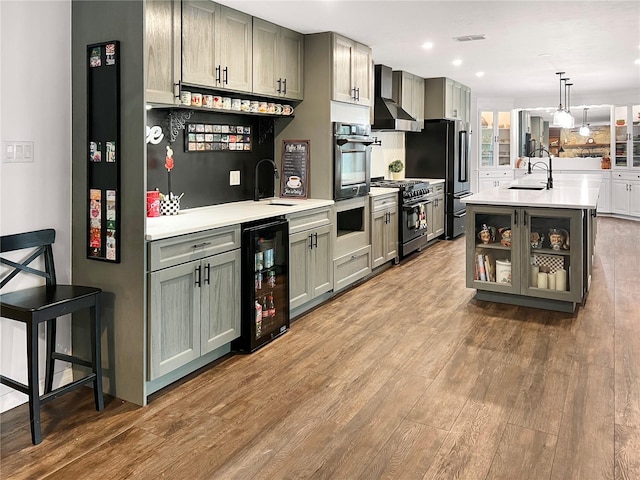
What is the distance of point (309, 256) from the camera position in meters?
4.29

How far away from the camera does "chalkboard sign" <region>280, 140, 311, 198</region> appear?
471 centimetres

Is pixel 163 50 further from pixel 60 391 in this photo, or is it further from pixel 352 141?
pixel 352 141

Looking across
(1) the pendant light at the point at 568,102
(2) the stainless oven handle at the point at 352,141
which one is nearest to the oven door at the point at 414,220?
(2) the stainless oven handle at the point at 352,141

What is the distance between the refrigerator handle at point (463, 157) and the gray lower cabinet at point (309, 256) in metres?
4.00

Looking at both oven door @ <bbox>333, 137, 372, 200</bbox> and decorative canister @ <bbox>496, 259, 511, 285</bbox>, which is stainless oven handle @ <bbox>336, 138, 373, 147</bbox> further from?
decorative canister @ <bbox>496, 259, 511, 285</bbox>

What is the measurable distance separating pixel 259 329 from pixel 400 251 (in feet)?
10.1

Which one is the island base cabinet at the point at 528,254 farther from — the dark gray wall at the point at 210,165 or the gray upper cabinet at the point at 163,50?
the gray upper cabinet at the point at 163,50

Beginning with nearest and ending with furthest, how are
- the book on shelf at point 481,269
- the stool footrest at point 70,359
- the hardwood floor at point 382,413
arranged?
the hardwood floor at point 382,413 < the stool footrest at point 70,359 < the book on shelf at point 481,269

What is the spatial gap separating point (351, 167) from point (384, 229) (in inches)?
42.4

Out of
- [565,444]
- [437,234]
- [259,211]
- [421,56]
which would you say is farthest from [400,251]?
[565,444]

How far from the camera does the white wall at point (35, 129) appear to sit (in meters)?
2.64

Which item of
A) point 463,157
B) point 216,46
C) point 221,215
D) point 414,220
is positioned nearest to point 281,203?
point 221,215

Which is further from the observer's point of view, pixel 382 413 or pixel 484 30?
pixel 484 30

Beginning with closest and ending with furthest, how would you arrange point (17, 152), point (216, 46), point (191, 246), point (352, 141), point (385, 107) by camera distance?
1. point (17, 152)
2. point (191, 246)
3. point (216, 46)
4. point (352, 141)
5. point (385, 107)
